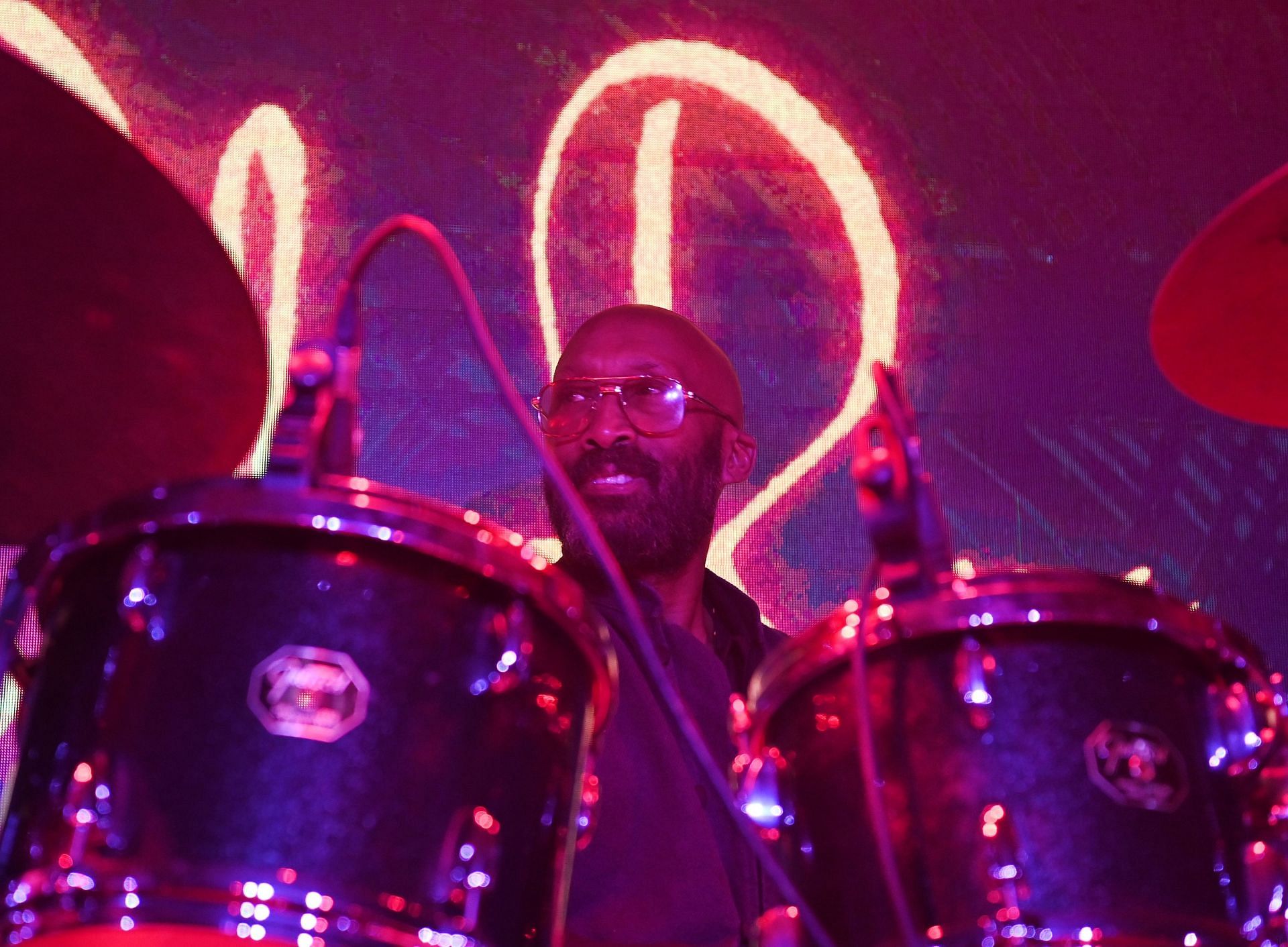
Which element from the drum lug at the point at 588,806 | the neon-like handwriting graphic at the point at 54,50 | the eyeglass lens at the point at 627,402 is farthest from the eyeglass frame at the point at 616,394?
the drum lug at the point at 588,806

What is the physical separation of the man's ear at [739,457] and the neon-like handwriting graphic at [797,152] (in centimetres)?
5

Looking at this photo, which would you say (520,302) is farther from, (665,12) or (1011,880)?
(1011,880)

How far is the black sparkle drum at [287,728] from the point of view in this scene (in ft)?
3.46

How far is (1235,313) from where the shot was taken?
1.82m

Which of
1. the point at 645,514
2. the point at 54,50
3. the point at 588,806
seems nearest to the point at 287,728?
the point at 588,806

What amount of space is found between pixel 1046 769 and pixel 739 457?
1.79 metres

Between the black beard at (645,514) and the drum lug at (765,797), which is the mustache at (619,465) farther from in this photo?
the drum lug at (765,797)

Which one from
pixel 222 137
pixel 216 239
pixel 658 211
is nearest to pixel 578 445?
pixel 658 211

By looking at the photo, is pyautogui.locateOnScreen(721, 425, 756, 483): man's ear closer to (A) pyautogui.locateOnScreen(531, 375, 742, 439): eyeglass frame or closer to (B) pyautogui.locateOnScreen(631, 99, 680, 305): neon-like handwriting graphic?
(A) pyautogui.locateOnScreen(531, 375, 742, 439): eyeglass frame

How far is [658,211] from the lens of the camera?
302 centimetres

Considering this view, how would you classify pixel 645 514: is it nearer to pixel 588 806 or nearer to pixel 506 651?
pixel 588 806

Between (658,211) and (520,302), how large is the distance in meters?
0.37

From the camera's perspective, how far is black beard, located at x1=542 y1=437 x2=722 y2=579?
Answer: 8.66 feet

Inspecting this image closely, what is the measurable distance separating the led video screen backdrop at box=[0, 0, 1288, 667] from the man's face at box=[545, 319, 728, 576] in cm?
14
